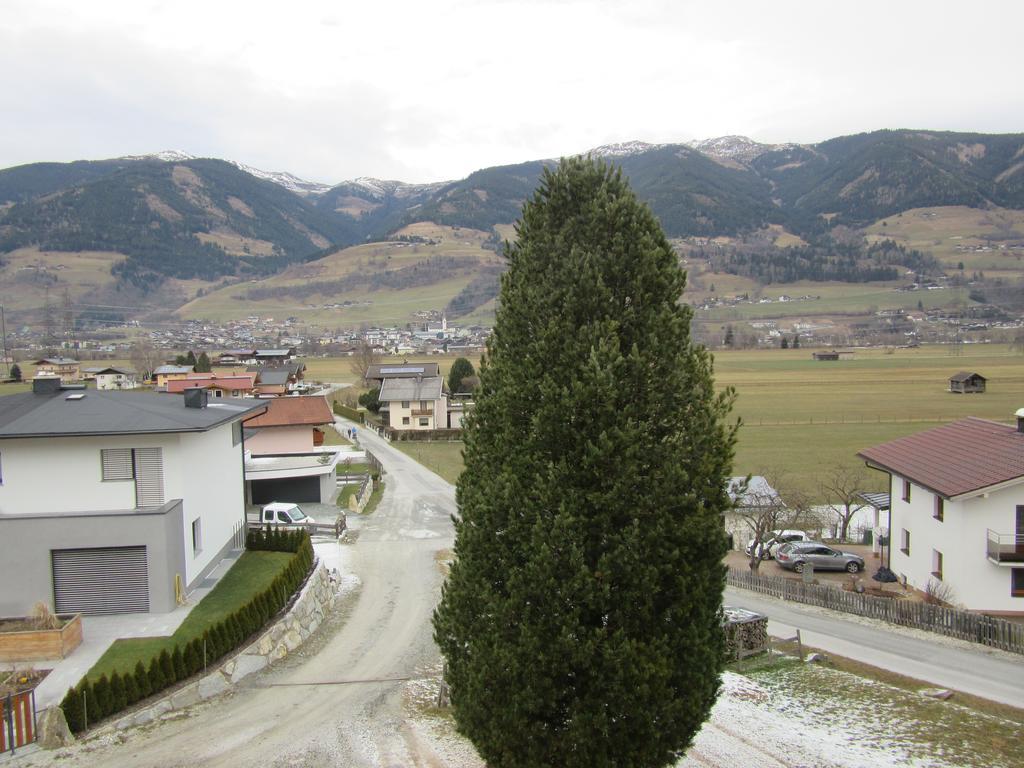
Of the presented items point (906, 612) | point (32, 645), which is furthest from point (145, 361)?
point (906, 612)

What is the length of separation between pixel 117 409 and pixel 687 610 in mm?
17280

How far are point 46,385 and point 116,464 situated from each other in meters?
5.50

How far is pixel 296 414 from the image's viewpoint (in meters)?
49.1

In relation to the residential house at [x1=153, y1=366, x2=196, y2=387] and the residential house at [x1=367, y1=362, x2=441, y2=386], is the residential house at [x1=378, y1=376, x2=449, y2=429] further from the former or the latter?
the residential house at [x1=153, y1=366, x2=196, y2=387]

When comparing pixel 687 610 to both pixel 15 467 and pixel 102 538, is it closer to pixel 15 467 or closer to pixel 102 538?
pixel 102 538

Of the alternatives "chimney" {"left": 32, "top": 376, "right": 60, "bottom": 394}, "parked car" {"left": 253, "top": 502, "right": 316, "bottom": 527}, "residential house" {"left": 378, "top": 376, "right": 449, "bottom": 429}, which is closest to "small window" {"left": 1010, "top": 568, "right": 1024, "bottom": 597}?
"parked car" {"left": 253, "top": 502, "right": 316, "bottom": 527}

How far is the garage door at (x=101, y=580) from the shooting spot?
60.2 feet

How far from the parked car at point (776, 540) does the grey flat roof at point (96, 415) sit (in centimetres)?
2015

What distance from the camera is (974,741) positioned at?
1315cm

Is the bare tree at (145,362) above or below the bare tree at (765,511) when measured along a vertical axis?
above

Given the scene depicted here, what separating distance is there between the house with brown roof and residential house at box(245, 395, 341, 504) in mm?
26080

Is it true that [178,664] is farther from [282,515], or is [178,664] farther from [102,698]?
[282,515]

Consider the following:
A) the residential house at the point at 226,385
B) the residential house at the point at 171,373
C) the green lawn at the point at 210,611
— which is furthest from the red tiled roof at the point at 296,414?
the residential house at the point at 171,373

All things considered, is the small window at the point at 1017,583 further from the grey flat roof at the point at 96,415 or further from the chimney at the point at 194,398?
the chimney at the point at 194,398
